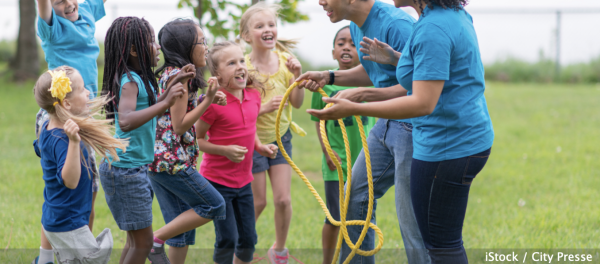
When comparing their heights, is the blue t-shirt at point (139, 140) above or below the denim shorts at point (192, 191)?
above

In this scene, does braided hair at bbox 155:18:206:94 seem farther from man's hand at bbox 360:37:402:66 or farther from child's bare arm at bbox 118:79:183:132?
man's hand at bbox 360:37:402:66

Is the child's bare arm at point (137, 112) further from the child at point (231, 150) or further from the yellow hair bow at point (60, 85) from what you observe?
the child at point (231, 150)

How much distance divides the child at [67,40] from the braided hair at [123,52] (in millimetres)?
416

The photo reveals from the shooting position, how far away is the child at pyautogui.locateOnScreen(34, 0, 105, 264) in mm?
3115

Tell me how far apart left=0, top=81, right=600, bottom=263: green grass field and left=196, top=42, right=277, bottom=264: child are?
2.15 feet

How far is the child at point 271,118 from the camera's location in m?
3.62

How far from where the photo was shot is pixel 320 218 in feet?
15.5

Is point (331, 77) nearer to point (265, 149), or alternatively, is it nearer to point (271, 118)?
point (265, 149)

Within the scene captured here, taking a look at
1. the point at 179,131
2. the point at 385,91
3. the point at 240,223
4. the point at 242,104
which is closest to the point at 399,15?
the point at 385,91

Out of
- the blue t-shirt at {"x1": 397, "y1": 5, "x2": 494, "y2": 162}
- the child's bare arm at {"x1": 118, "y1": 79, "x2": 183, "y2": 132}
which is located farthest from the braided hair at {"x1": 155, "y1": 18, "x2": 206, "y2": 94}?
the blue t-shirt at {"x1": 397, "y1": 5, "x2": 494, "y2": 162}

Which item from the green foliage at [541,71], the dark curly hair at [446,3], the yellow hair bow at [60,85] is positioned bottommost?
the green foliage at [541,71]

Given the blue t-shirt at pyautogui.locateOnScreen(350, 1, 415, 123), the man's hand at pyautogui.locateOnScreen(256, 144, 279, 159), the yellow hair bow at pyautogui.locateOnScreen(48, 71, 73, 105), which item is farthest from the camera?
the man's hand at pyautogui.locateOnScreen(256, 144, 279, 159)

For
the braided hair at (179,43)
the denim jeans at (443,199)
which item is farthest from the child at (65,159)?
the denim jeans at (443,199)

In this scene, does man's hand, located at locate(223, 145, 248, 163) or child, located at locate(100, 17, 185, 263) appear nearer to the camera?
child, located at locate(100, 17, 185, 263)
